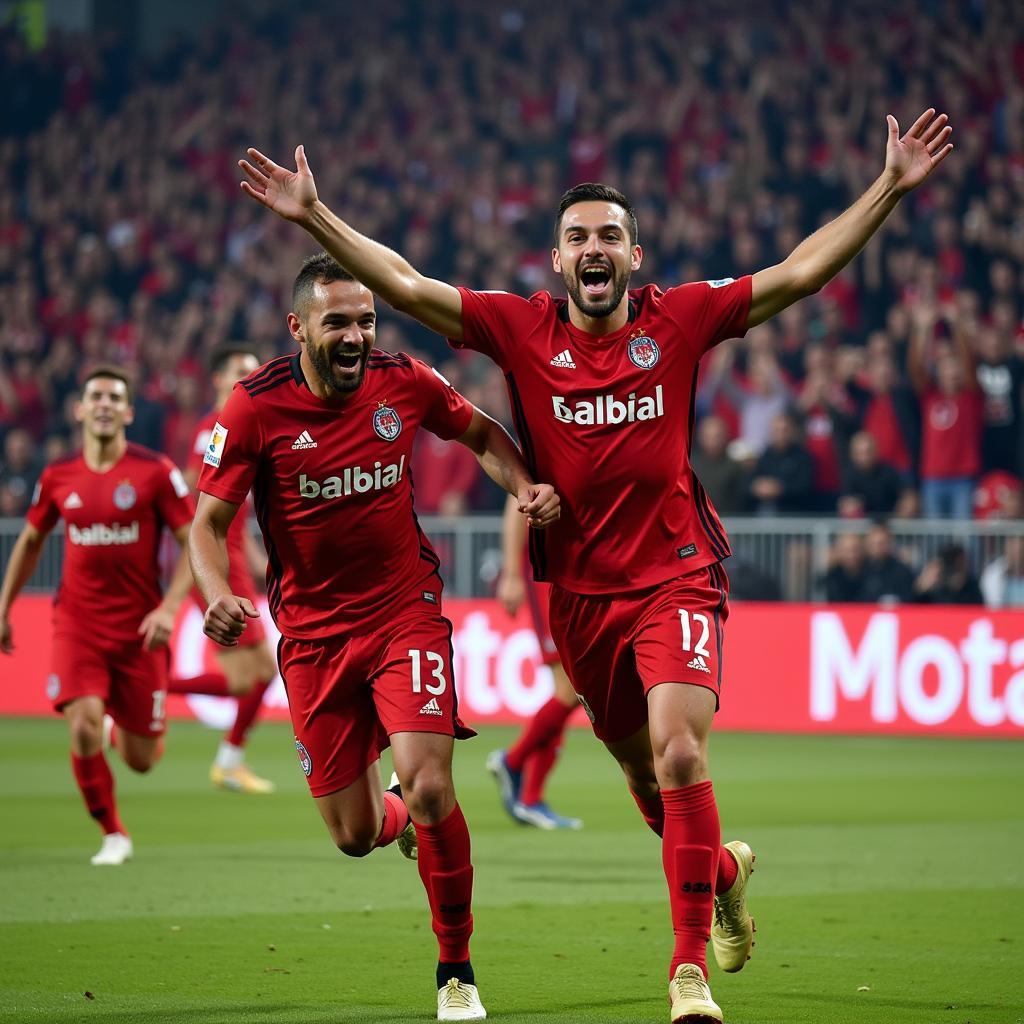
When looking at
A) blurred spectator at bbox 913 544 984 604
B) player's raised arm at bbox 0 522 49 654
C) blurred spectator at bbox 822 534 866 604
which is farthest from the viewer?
blurred spectator at bbox 822 534 866 604

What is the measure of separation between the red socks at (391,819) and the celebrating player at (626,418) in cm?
88

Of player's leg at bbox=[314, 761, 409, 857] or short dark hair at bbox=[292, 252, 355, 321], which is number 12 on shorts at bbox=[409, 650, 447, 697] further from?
short dark hair at bbox=[292, 252, 355, 321]

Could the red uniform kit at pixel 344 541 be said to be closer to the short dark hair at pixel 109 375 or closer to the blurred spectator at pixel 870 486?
the short dark hair at pixel 109 375

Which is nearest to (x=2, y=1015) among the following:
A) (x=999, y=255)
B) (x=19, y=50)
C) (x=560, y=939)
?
(x=560, y=939)

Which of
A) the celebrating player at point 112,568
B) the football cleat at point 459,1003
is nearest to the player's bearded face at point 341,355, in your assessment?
the football cleat at point 459,1003

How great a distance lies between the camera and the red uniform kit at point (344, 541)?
248 inches

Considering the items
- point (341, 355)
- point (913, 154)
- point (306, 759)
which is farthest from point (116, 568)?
point (913, 154)

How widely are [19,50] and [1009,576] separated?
17715 millimetres

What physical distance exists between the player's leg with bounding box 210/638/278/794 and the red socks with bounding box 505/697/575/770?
81.3 inches

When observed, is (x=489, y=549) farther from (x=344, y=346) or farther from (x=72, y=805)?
(x=344, y=346)

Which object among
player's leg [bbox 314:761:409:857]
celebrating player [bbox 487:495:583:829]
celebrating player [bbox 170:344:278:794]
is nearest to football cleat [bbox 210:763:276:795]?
celebrating player [bbox 170:344:278:794]

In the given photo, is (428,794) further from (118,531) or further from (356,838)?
(118,531)

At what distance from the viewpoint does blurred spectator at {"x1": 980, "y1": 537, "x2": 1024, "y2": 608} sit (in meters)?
15.8

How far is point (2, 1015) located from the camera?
18.9 feet
